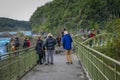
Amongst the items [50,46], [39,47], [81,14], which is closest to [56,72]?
[50,46]

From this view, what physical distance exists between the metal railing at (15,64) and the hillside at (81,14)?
42181mm

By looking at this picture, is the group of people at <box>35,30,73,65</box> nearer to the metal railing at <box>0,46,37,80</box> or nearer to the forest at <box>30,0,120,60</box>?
the metal railing at <box>0,46,37,80</box>

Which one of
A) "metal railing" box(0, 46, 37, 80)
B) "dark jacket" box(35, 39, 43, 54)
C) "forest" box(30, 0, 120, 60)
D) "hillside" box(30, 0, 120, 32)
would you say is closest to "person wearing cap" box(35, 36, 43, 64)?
"dark jacket" box(35, 39, 43, 54)

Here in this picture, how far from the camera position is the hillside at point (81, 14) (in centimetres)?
7412

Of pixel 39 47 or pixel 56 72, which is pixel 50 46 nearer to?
pixel 39 47

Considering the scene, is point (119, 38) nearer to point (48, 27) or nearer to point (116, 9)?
point (116, 9)

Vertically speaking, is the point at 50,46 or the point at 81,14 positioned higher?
the point at 81,14

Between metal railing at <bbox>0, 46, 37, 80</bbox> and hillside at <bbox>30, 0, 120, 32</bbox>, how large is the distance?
42.2m

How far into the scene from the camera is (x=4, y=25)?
9762 centimetres

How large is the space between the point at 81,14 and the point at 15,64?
69682mm

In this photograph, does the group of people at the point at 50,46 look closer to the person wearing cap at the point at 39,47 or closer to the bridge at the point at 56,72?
the person wearing cap at the point at 39,47

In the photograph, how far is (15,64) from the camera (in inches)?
552

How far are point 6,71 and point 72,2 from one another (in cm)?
9371

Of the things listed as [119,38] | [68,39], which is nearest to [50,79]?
[68,39]
